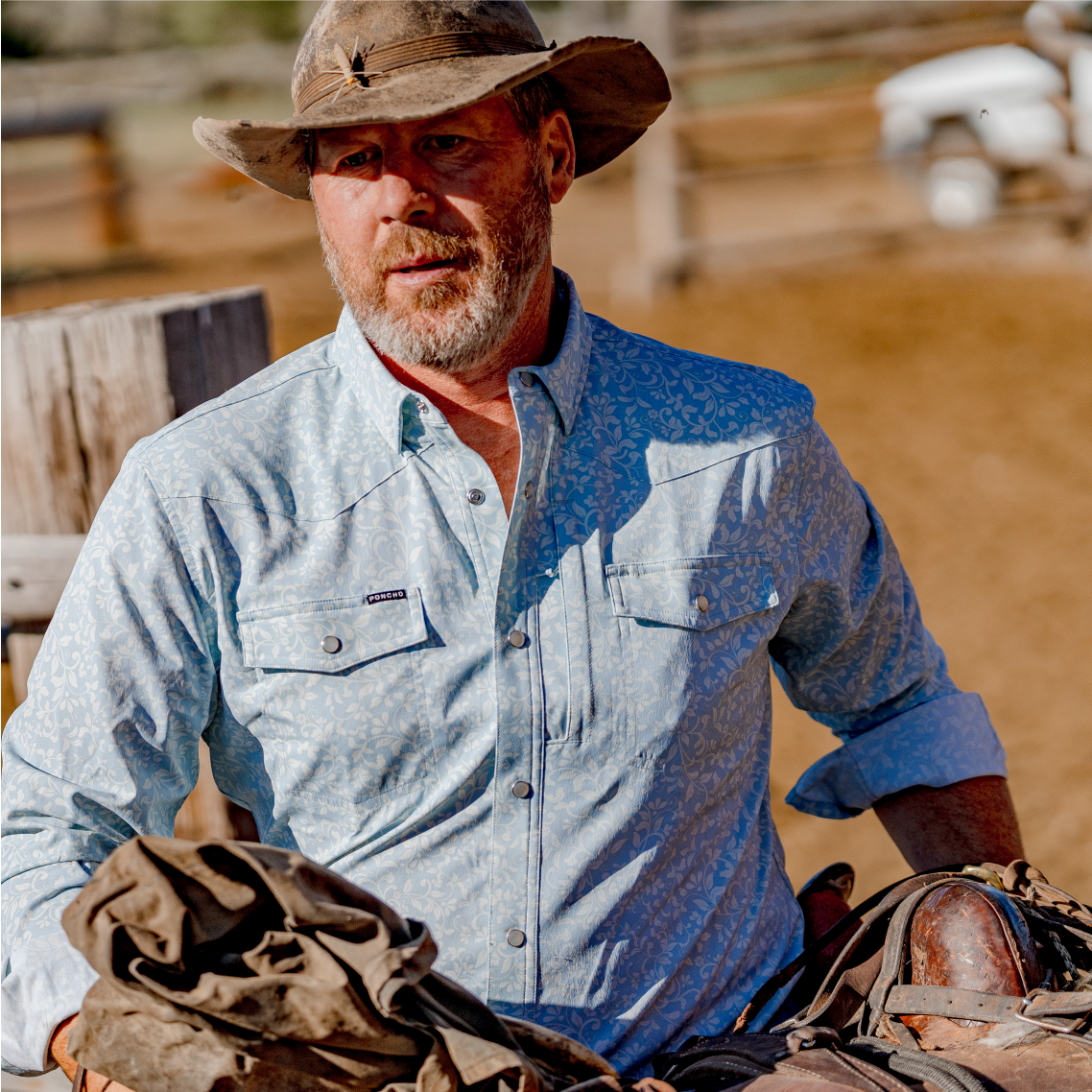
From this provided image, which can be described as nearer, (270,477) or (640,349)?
(270,477)

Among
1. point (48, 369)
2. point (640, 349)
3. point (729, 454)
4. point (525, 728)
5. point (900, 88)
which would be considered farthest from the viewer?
point (900, 88)

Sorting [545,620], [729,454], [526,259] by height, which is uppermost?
[526,259]

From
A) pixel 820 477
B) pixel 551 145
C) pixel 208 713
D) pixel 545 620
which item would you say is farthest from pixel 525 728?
pixel 551 145

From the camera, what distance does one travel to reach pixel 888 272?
8.79 meters

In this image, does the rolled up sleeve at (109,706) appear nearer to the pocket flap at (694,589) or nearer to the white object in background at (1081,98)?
the pocket flap at (694,589)

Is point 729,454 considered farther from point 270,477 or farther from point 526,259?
point 270,477

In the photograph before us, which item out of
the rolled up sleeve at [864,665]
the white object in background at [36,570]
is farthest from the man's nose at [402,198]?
the white object in background at [36,570]

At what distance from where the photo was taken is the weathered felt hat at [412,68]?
1503 millimetres

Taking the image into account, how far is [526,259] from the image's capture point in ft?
5.46

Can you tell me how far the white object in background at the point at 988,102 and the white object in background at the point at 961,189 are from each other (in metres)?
0.18

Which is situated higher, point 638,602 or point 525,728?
point 638,602

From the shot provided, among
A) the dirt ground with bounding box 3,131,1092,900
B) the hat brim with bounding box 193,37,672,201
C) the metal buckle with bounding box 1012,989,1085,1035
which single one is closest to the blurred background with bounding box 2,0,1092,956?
the dirt ground with bounding box 3,131,1092,900

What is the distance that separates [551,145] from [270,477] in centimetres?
68

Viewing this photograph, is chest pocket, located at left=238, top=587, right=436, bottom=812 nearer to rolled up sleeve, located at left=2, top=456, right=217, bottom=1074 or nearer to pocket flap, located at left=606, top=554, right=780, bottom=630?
rolled up sleeve, located at left=2, top=456, right=217, bottom=1074
